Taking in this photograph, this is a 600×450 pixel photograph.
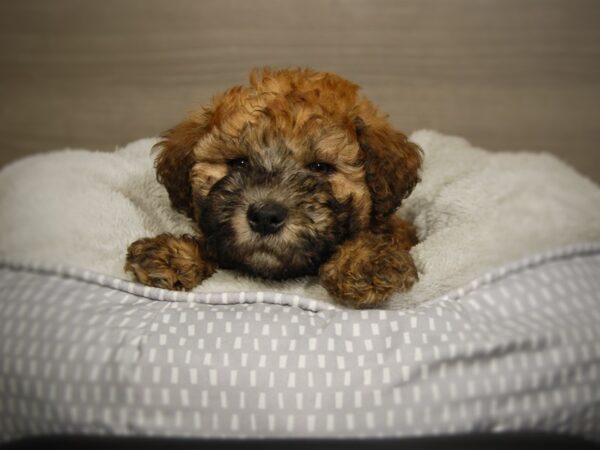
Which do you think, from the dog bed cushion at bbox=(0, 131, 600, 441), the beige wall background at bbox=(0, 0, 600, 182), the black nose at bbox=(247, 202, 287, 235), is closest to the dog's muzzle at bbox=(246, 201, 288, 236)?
→ the black nose at bbox=(247, 202, 287, 235)

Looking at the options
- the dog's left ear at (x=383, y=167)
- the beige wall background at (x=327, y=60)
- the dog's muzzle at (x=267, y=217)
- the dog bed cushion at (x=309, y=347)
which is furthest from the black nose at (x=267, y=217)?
the beige wall background at (x=327, y=60)

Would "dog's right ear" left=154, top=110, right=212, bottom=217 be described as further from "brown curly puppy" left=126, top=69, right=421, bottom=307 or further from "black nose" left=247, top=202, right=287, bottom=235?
"black nose" left=247, top=202, right=287, bottom=235

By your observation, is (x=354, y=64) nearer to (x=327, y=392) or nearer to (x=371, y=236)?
(x=371, y=236)

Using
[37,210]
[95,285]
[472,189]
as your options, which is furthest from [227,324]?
[472,189]

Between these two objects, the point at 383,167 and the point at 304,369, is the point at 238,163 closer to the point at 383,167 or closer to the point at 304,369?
the point at 383,167

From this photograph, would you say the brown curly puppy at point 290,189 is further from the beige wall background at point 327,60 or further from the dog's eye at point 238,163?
the beige wall background at point 327,60

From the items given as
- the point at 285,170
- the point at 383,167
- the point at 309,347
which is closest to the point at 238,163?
the point at 285,170

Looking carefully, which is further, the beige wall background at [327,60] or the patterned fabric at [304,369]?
the beige wall background at [327,60]
